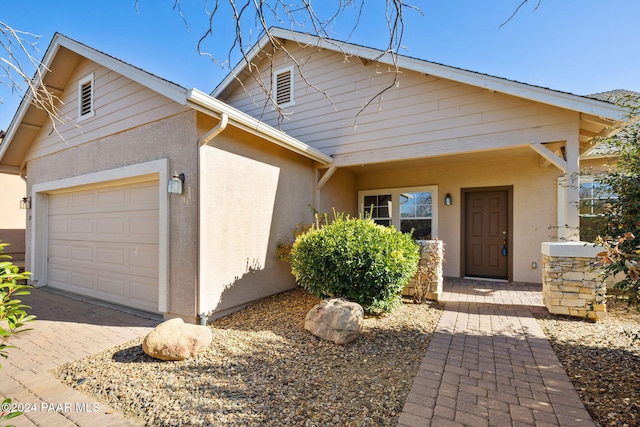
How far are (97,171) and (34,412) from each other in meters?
4.37

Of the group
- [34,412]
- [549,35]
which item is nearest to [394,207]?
[549,35]

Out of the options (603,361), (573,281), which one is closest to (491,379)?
(603,361)

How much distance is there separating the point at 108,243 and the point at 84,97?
10.0ft

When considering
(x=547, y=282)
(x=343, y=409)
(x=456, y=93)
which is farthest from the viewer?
(x=456, y=93)

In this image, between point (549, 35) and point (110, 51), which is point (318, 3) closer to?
point (549, 35)

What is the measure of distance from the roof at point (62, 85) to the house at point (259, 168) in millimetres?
28

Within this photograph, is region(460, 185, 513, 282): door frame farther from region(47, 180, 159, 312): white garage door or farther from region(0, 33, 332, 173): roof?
region(47, 180, 159, 312): white garage door

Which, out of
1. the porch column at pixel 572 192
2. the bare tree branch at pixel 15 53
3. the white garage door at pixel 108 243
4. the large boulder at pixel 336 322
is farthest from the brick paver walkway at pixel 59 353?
the porch column at pixel 572 192

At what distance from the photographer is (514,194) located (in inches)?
279

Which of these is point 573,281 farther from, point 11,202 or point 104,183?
point 11,202

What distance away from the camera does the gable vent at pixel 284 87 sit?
7738 millimetres

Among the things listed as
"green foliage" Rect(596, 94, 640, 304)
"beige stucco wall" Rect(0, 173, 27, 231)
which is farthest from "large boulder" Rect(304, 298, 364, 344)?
"beige stucco wall" Rect(0, 173, 27, 231)

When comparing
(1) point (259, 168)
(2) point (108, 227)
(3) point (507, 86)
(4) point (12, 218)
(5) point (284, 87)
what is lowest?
(2) point (108, 227)

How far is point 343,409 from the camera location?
252 centimetres
